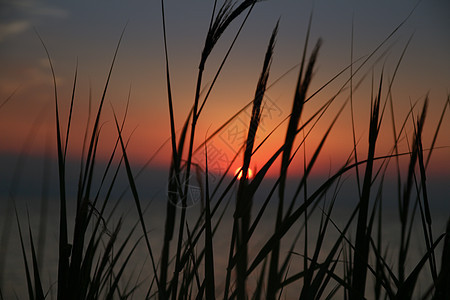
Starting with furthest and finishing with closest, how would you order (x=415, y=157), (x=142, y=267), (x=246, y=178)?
(x=142, y=267) → (x=415, y=157) → (x=246, y=178)

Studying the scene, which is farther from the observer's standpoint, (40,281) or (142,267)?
(142,267)

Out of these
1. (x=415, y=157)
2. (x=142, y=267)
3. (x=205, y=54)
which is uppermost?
(x=205, y=54)

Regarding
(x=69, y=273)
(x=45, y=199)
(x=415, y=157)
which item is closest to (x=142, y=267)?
(x=45, y=199)

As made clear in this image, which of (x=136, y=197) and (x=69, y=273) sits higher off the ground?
(x=136, y=197)

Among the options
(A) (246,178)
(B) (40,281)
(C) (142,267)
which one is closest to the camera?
(A) (246,178)

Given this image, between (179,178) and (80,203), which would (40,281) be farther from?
(179,178)

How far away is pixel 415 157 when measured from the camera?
1129mm

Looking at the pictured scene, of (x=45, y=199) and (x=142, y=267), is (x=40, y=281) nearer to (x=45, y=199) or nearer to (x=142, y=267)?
(x=45, y=199)

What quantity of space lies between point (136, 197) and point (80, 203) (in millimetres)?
108

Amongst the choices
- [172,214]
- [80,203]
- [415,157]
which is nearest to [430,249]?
[415,157]

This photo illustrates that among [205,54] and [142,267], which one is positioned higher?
[205,54]

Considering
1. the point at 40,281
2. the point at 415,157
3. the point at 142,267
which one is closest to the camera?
the point at 40,281

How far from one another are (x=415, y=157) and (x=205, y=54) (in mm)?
559

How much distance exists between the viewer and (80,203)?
2.95 feet
